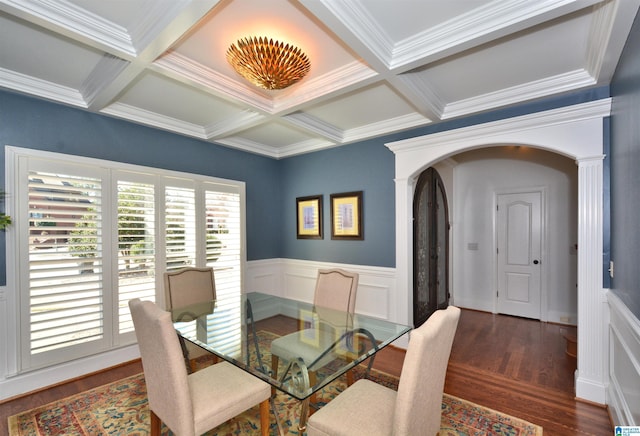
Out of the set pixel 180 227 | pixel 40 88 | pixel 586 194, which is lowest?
pixel 180 227

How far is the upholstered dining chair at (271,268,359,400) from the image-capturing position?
186 centimetres

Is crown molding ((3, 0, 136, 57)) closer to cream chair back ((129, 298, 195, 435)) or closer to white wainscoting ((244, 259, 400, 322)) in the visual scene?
cream chair back ((129, 298, 195, 435))

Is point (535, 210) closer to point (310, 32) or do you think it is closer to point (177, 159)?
point (310, 32)

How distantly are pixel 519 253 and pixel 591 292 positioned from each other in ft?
8.13

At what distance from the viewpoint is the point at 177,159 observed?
3643 millimetres

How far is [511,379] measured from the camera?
2783 millimetres

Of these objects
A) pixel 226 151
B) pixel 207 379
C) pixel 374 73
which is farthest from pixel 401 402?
pixel 226 151

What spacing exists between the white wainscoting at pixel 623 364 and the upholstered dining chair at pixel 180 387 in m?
2.02

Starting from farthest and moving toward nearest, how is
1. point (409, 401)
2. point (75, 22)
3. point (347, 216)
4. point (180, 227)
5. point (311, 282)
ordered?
point (311, 282) < point (347, 216) < point (180, 227) < point (75, 22) < point (409, 401)

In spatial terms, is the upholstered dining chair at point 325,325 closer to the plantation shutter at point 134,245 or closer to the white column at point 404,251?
the white column at point 404,251

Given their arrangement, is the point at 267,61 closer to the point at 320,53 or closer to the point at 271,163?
the point at 320,53

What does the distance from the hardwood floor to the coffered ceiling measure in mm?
2104

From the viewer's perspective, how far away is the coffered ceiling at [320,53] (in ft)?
5.60

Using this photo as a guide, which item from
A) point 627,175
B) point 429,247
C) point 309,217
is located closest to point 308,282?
point 309,217
